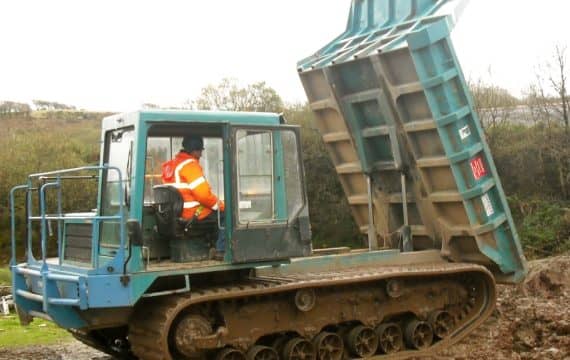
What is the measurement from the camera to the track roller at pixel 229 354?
6473 mm

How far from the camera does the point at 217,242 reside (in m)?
6.51

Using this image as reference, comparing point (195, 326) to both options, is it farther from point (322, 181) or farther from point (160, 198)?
point (322, 181)

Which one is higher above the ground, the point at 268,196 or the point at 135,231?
the point at 268,196

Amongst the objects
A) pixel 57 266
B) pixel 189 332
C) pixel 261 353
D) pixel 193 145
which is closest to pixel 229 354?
pixel 261 353

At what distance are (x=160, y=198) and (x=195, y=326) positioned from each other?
3.54 feet

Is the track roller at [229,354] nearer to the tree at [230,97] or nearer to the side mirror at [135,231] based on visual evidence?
the side mirror at [135,231]

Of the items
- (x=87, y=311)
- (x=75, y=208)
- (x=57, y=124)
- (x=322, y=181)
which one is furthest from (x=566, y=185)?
(x=57, y=124)

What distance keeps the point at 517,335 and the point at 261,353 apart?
111 inches

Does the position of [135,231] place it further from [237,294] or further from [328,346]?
[328,346]

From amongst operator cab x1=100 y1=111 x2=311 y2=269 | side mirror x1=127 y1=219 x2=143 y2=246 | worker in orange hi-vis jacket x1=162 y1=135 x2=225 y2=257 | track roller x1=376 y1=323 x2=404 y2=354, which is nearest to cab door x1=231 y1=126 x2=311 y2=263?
operator cab x1=100 y1=111 x2=311 y2=269

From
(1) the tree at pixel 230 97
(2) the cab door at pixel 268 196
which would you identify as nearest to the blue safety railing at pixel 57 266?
(2) the cab door at pixel 268 196

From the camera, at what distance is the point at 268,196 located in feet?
21.7

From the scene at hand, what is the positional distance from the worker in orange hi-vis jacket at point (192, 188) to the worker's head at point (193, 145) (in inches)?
2.1

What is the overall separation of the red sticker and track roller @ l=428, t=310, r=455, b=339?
1.45 meters
